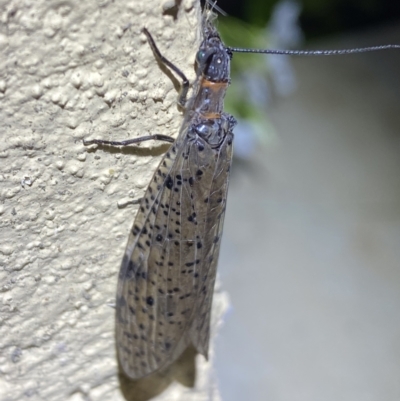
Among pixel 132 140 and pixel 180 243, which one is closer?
pixel 132 140

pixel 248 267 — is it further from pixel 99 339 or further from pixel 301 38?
pixel 301 38

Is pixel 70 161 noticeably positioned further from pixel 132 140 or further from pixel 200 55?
pixel 200 55

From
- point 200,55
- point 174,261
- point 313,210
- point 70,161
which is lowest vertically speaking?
point 313,210

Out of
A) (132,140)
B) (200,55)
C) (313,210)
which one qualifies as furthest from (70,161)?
(313,210)

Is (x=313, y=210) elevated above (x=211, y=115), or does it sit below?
below

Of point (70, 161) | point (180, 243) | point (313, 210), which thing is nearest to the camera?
point (70, 161)

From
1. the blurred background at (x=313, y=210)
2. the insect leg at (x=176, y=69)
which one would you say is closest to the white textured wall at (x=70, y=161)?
the insect leg at (x=176, y=69)

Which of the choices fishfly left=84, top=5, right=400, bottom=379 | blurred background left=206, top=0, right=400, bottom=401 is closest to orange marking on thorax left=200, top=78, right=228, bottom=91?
fishfly left=84, top=5, right=400, bottom=379

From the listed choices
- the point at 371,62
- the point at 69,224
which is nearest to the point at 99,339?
the point at 69,224
